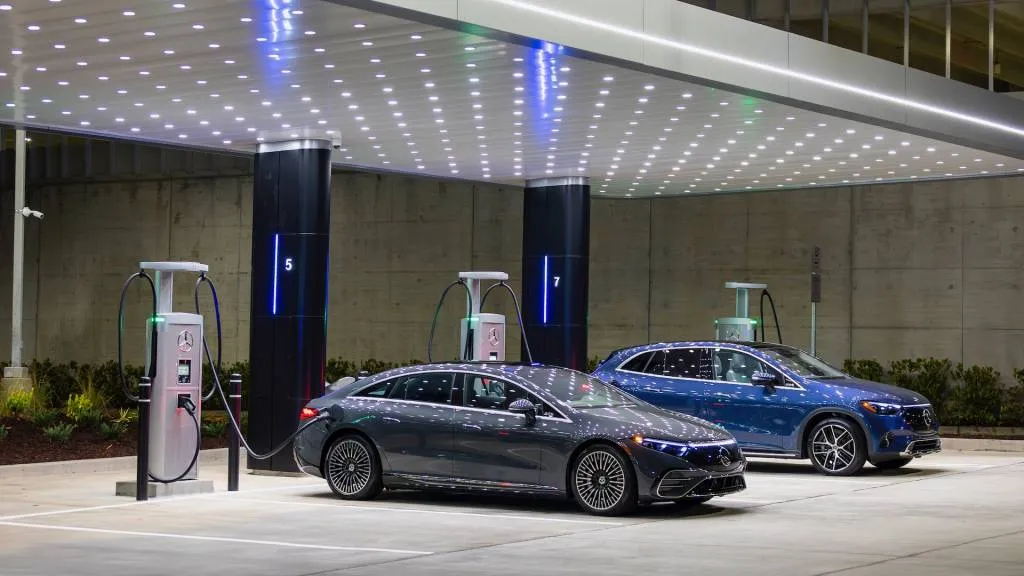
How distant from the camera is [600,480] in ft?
44.8

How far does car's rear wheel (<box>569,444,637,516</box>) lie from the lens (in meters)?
13.5

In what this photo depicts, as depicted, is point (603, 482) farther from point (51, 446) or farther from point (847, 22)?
point (847, 22)

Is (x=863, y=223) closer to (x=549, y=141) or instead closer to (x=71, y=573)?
(x=549, y=141)

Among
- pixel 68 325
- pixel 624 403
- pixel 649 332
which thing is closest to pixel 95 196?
pixel 68 325

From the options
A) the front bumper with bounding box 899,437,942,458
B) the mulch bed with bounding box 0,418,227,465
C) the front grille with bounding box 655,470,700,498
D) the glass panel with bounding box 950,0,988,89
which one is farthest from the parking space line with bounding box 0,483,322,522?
the glass panel with bounding box 950,0,988,89

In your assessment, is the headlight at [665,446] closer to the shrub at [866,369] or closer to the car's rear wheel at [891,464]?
the car's rear wheel at [891,464]

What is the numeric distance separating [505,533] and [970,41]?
1965 centimetres

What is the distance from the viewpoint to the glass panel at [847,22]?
2872cm

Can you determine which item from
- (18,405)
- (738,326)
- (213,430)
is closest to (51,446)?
(18,405)

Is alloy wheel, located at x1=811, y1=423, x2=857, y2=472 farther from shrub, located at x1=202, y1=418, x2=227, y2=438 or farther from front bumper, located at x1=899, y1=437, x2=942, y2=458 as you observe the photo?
shrub, located at x1=202, y1=418, x2=227, y2=438

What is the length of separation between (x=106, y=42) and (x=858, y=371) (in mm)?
17807

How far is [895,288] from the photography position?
27.5 metres

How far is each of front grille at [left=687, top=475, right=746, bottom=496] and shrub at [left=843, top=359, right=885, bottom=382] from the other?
45.1ft

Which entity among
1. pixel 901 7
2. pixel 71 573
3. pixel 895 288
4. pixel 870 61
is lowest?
pixel 71 573
